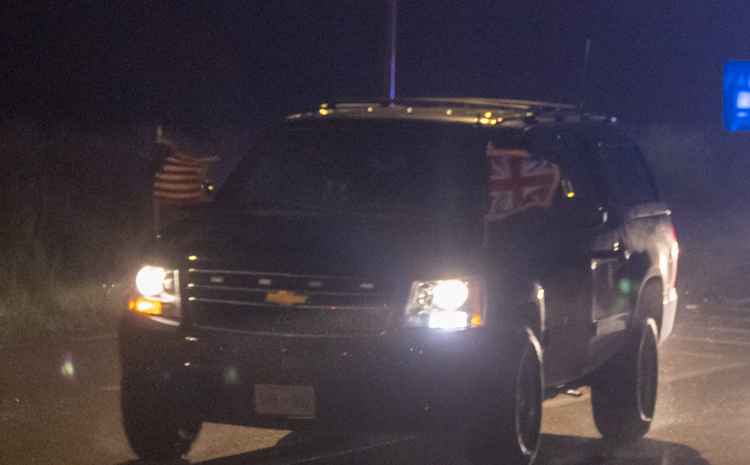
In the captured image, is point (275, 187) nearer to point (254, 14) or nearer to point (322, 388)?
point (322, 388)

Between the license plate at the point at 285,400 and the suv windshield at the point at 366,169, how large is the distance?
58.9 inches

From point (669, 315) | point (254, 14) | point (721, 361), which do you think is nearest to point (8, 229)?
point (721, 361)

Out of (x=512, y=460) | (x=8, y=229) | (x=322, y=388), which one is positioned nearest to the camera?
(x=322, y=388)

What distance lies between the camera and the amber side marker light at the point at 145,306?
342 inches

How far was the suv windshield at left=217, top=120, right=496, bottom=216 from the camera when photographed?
9.56 metres

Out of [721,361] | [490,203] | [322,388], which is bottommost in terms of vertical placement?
[721,361]

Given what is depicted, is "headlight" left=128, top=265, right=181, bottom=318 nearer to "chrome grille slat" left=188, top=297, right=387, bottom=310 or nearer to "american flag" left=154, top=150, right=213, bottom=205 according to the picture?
"chrome grille slat" left=188, top=297, right=387, bottom=310

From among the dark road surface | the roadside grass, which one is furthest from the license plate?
the roadside grass

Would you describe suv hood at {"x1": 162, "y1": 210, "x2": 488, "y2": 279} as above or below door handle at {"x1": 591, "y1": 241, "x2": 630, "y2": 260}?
above

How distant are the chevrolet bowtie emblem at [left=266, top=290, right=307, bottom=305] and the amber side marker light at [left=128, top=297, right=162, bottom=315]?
2.06ft

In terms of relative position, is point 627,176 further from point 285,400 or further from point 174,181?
point 174,181

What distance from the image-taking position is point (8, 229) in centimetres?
2000

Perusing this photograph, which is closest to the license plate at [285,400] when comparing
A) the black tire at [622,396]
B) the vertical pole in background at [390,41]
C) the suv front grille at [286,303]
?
Answer: the suv front grille at [286,303]

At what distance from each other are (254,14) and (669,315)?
5584cm
